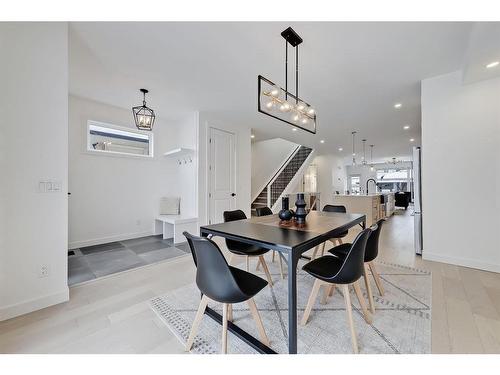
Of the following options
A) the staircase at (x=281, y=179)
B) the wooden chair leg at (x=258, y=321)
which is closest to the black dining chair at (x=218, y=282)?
the wooden chair leg at (x=258, y=321)

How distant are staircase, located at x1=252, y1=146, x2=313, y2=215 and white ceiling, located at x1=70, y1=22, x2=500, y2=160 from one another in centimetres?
426

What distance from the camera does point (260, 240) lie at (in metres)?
1.49

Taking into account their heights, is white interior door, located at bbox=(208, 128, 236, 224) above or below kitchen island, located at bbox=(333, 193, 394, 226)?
above

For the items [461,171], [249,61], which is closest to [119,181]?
[249,61]

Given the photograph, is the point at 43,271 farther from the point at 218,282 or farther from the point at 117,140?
the point at 117,140

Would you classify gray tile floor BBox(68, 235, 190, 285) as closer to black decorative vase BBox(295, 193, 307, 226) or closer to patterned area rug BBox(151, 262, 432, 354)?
patterned area rug BBox(151, 262, 432, 354)

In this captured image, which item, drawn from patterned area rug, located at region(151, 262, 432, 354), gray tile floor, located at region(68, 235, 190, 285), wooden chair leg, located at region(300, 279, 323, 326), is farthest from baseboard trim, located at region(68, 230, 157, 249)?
wooden chair leg, located at region(300, 279, 323, 326)

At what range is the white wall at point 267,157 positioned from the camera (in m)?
9.20

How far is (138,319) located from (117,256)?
1923mm

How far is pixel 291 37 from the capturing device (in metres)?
2.12

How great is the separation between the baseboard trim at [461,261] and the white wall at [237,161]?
3.66 meters

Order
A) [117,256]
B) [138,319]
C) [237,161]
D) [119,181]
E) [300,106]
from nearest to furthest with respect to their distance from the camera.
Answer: [138,319], [300,106], [117,256], [119,181], [237,161]

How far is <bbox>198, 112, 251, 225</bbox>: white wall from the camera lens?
4.38 m
